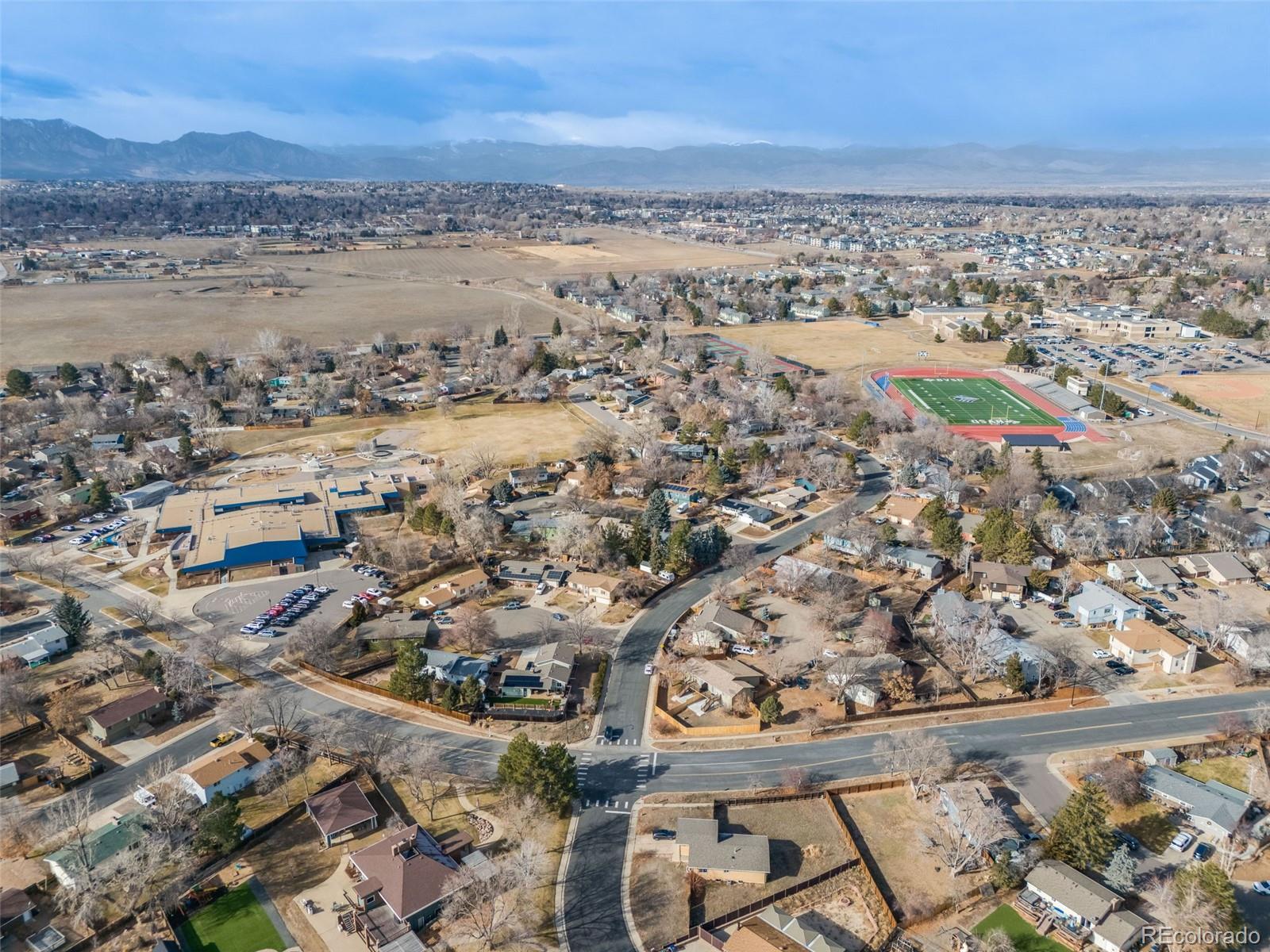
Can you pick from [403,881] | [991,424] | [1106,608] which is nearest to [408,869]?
[403,881]

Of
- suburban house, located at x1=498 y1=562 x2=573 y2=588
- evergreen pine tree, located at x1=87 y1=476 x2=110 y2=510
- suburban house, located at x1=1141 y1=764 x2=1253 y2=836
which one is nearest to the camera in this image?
suburban house, located at x1=1141 y1=764 x2=1253 y2=836

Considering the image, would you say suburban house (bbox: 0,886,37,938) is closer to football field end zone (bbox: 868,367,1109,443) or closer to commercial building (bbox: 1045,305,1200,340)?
football field end zone (bbox: 868,367,1109,443)

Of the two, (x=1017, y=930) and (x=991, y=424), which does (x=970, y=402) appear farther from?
(x=1017, y=930)

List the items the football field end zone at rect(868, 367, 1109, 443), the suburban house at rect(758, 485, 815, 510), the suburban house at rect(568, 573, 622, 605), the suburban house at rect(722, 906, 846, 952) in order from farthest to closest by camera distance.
→ the football field end zone at rect(868, 367, 1109, 443) → the suburban house at rect(758, 485, 815, 510) → the suburban house at rect(568, 573, 622, 605) → the suburban house at rect(722, 906, 846, 952)

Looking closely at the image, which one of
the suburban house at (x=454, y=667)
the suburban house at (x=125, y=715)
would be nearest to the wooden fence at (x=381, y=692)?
the suburban house at (x=454, y=667)

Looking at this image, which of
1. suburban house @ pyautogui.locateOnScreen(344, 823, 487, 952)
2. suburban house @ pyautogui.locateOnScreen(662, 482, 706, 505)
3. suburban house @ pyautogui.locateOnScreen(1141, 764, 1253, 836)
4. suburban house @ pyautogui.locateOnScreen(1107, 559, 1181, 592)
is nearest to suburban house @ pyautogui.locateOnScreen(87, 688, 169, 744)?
suburban house @ pyautogui.locateOnScreen(344, 823, 487, 952)

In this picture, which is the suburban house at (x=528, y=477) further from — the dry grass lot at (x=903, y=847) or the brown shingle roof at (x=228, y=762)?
the dry grass lot at (x=903, y=847)
